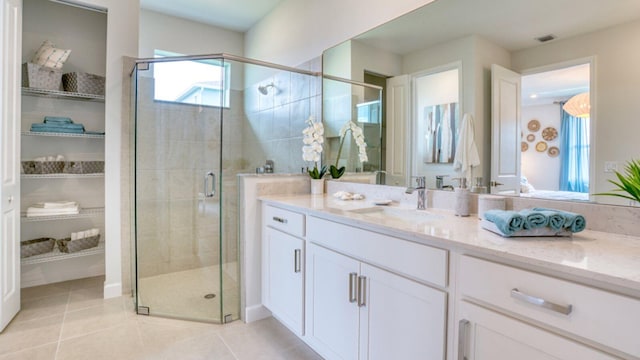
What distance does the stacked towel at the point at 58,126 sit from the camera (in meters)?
2.64


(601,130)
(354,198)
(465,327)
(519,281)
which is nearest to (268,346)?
(354,198)

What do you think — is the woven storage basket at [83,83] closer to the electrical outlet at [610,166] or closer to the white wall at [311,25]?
the white wall at [311,25]

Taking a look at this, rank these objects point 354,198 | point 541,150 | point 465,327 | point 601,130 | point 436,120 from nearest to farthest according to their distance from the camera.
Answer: point 465,327 → point 601,130 → point 541,150 → point 436,120 → point 354,198

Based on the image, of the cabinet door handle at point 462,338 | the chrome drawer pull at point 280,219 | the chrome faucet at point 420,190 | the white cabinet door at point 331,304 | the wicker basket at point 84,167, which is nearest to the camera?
the cabinet door handle at point 462,338

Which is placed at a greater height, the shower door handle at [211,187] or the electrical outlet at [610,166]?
the electrical outlet at [610,166]

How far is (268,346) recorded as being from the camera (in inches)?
78.2

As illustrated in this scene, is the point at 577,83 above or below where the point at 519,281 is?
above

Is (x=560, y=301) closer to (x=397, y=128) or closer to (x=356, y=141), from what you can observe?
(x=397, y=128)

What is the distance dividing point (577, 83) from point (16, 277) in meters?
3.51

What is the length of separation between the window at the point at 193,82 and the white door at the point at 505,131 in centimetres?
195

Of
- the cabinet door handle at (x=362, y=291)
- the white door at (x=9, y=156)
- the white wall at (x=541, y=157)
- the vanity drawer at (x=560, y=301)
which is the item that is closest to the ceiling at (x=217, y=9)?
the white door at (x=9, y=156)

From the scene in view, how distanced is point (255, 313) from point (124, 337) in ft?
2.71

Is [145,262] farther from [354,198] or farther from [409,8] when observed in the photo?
[409,8]

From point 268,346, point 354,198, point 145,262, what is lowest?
point 268,346
